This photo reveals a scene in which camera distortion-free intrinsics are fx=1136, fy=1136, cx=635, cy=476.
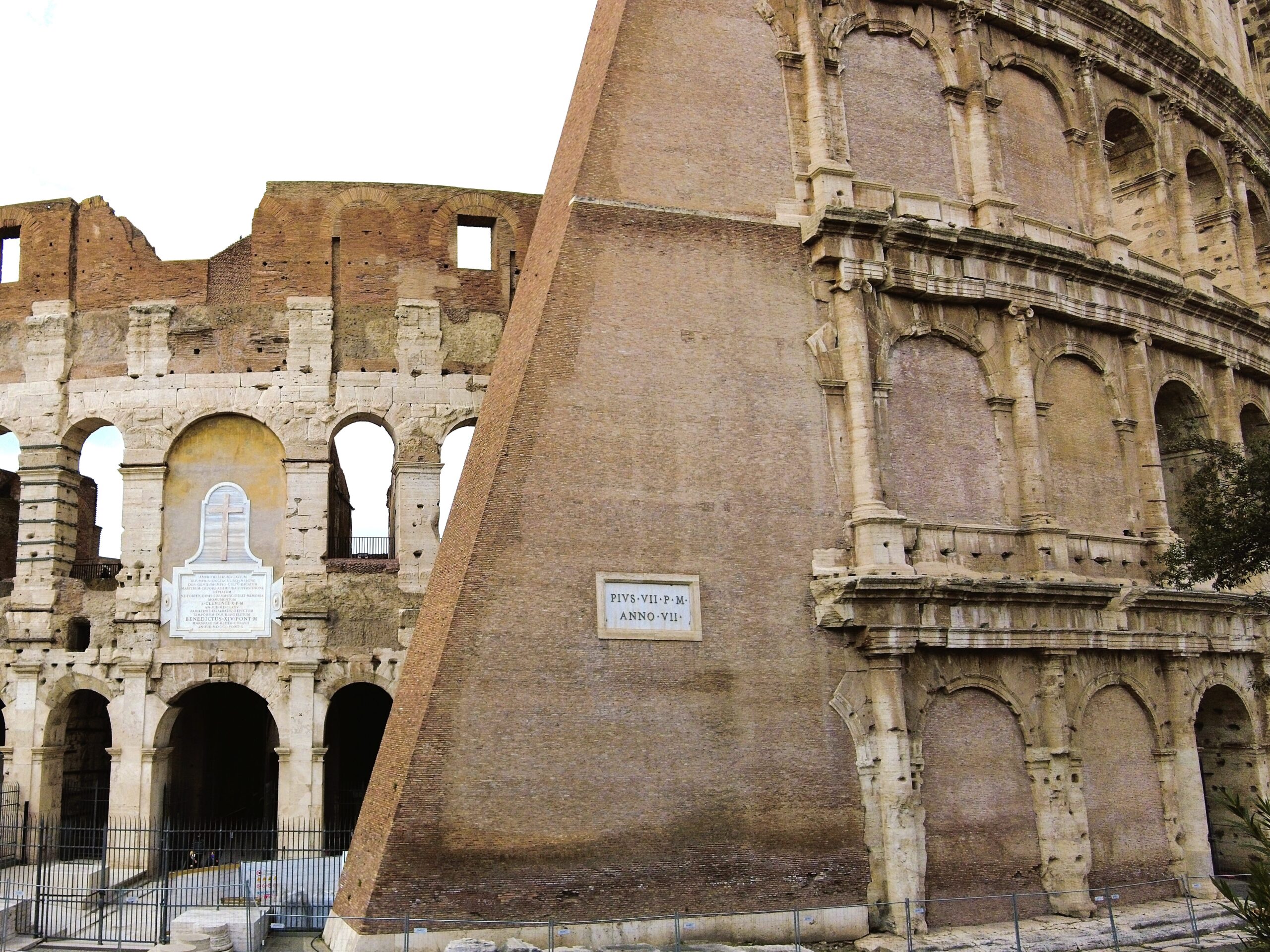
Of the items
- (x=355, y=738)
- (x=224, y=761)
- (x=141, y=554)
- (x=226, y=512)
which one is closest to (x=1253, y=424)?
(x=355, y=738)

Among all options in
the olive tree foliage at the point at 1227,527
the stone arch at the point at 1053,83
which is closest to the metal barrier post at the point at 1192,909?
the olive tree foliage at the point at 1227,527

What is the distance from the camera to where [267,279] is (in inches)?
792

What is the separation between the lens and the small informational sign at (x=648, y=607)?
13.9 meters

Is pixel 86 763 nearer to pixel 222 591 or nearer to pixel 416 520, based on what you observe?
pixel 222 591

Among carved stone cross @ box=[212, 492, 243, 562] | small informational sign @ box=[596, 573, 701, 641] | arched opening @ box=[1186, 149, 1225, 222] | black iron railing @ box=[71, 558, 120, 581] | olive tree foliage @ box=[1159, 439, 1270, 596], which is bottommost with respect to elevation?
small informational sign @ box=[596, 573, 701, 641]

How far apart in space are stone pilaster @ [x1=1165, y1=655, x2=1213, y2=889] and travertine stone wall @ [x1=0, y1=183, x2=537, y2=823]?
12.0 metres

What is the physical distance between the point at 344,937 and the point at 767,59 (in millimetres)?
13455

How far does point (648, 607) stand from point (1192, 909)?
798 cm

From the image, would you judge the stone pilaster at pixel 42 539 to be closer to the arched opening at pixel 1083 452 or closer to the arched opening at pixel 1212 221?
the arched opening at pixel 1083 452

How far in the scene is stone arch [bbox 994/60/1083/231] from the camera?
18.9 m

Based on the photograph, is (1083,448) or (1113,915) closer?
(1113,915)

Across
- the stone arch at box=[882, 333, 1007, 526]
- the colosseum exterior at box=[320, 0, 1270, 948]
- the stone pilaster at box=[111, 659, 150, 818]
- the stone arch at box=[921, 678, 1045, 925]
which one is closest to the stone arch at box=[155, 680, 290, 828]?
the stone pilaster at box=[111, 659, 150, 818]

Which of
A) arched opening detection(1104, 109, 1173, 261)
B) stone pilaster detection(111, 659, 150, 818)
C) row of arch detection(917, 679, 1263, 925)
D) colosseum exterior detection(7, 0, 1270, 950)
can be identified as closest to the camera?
colosseum exterior detection(7, 0, 1270, 950)

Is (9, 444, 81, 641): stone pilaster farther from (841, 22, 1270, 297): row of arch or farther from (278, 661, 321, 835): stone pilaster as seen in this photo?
(841, 22, 1270, 297): row of arch
